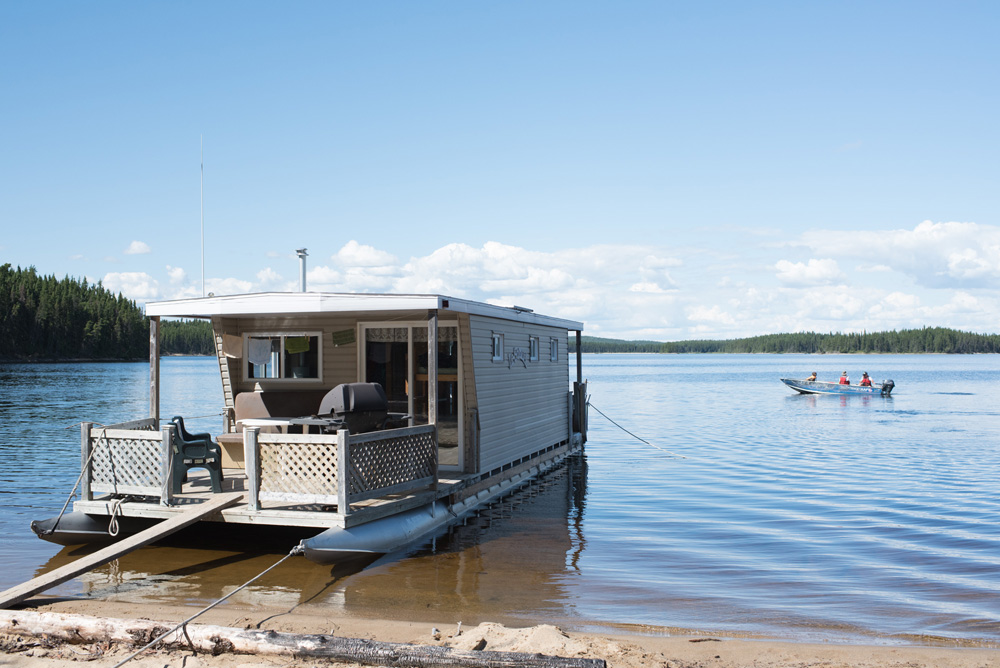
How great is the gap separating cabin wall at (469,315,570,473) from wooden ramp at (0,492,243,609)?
401 cm

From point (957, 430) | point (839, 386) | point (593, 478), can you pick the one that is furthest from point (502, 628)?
point (839, 386)

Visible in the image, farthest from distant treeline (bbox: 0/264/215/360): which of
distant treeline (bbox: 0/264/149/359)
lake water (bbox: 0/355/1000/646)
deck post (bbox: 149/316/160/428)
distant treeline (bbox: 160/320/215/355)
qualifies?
deck post (bbox: 149/316/160/428)

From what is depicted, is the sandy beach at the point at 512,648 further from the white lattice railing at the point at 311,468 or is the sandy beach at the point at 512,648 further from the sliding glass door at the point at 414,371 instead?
the sliding glass door at the point at 414,371

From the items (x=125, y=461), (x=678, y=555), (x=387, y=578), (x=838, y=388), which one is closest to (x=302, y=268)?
(x=125, y=461)

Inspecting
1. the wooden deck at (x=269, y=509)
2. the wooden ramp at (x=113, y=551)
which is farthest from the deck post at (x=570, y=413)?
the wooden ramp at (x=113, y=551)

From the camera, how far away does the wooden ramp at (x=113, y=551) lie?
22.5 ft

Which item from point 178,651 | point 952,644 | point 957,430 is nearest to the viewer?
point 178,651

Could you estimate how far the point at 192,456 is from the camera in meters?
9.00

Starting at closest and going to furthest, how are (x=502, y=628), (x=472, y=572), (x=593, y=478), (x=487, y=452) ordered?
1. (x=502, y=628)
2. (x=472, y=572)
3. (x=487, y=452)
4. (x=593, y=478)

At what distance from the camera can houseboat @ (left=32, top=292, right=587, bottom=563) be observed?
847cm

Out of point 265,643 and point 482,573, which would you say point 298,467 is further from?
point 265,643

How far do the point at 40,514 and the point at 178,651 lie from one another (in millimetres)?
8501

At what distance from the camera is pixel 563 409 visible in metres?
18.4

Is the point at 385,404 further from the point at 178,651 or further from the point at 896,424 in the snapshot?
the point at 896,424
